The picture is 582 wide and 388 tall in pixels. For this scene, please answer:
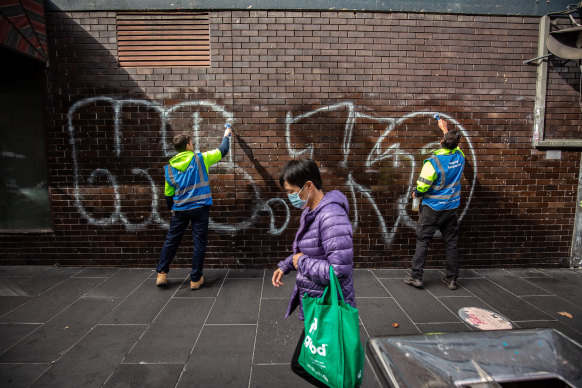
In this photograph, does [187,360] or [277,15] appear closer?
[187,360]

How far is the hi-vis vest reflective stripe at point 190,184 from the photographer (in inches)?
147

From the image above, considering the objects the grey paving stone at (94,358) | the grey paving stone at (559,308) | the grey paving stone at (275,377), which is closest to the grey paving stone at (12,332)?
the grey paving stone at (94,358)

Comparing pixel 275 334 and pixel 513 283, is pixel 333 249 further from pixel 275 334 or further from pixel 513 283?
pixel 513 283

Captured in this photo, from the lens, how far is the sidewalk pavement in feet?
7.99

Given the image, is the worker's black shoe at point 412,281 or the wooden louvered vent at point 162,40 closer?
the worker's black shoe at point 412,281

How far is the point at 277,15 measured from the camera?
168 inches

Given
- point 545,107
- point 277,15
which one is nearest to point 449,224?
point 545,107

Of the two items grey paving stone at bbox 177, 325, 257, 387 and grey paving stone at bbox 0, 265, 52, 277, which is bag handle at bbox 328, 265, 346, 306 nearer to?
grey paving stone at bbox 177, 325, 257, 387

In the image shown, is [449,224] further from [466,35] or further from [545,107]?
[466,35]

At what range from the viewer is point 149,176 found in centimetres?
446

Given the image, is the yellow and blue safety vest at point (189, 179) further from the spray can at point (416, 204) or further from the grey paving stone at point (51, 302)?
the spray can at point (416, 204)

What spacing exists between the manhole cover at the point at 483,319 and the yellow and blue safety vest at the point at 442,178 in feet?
4.02

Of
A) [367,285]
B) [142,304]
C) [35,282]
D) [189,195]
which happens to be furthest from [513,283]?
[35,282]

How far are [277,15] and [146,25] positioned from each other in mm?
1898
